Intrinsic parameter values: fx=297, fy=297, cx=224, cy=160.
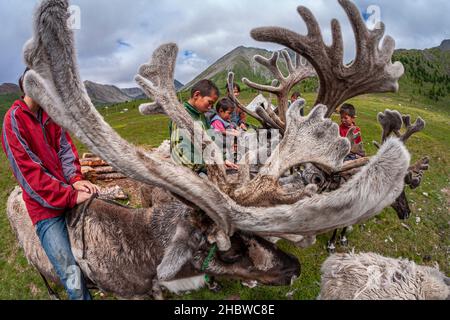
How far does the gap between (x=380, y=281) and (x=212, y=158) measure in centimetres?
182

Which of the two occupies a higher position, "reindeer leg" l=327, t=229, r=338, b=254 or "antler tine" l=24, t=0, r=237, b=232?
"antler tine" l=24, t=0, r=237, b=232

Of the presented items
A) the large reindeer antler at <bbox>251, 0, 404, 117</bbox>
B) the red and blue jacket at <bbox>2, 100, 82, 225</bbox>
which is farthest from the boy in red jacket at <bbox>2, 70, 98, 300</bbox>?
the large reindeer antler at <bbox>251, 0, 404, 117</bbox>

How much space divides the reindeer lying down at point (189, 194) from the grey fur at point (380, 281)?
2.20 ft

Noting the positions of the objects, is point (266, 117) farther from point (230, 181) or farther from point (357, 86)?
point (230, 181)

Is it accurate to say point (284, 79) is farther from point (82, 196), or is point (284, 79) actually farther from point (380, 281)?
point (82, 196)

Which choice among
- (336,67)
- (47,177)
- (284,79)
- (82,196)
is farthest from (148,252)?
(284,79)

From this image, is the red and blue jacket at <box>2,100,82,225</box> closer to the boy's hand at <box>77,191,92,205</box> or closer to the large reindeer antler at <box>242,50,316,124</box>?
the boy's hand at <box>77,191,92,205</box>

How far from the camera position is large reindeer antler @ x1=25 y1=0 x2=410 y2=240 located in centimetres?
159

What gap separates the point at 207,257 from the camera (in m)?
2.38

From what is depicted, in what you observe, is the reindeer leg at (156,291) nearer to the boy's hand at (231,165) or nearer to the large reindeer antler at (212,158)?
the large reindeer antler at (212,158)

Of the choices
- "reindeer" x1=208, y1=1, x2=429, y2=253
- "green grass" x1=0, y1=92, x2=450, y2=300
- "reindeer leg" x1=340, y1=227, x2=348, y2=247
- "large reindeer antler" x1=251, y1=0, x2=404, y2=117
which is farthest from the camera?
"reindeer leg" x1=340, y1=227, x2=348, y2=247

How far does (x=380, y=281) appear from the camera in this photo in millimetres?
2600

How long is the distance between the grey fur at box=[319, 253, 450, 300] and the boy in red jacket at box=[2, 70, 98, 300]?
236cm

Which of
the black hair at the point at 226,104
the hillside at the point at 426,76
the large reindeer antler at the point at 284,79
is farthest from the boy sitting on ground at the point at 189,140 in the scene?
the hillside at the point at 426,76
